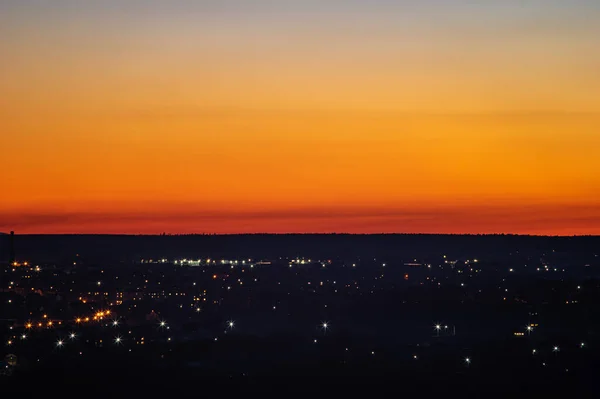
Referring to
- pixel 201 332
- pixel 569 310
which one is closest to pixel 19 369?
pixel 201 332

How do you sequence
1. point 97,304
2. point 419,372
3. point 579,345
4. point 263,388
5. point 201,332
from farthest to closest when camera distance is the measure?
point 97,304
point 201,332
point 579,345
point 419,372
point 263,388

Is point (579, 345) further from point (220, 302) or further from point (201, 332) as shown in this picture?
point (220, 302)

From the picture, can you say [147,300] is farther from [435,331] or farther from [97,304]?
[435,331]

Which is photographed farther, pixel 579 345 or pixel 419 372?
pixel 579 345

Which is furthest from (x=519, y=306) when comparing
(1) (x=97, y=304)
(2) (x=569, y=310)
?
(1) (x=97, y=304)

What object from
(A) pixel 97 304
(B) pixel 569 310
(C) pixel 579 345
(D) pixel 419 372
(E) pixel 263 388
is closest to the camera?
(E) pixel 263 388

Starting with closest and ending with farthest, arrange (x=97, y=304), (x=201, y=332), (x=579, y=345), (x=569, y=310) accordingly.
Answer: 1. (x=579, y=345)
2. (x=201, y=332)
3. (x=569, y=310)
4. (x=97, y=304)

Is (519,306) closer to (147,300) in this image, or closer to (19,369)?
(147,300)

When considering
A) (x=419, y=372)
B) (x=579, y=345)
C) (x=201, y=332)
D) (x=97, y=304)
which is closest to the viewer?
(x=419, y=372)

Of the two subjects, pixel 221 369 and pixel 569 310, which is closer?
pixel 221 369
